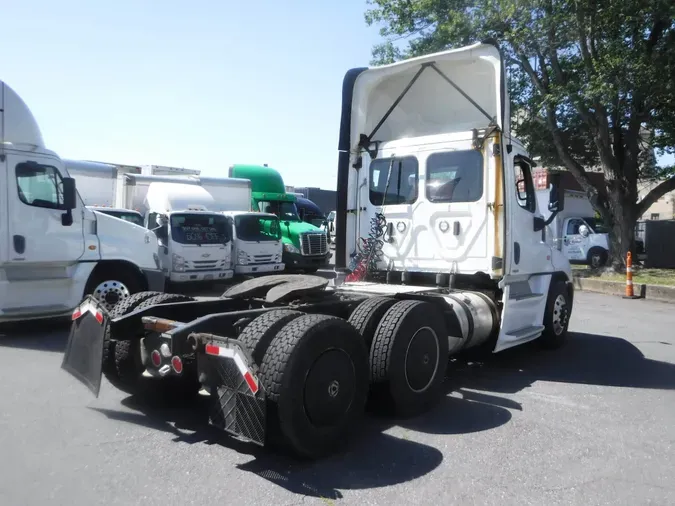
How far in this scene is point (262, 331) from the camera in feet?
13.2

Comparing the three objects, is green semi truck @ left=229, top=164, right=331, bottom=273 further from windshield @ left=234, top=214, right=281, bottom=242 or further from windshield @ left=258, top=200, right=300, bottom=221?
windshield @ left=234, top=214, right=281, bottom=242

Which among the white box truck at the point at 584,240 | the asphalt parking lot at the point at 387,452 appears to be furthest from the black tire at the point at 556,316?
the white box truck at the point at 584,240

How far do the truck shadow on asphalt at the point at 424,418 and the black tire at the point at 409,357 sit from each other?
18 centimetres

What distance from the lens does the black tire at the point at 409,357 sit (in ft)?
15.6

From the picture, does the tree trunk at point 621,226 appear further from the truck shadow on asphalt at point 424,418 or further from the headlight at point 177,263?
the headlight at point 177,263

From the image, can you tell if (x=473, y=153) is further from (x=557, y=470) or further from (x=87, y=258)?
(x=87, y=258)

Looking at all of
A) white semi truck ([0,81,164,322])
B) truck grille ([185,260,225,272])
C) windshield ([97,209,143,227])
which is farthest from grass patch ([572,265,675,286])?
white semi truck ([0,81,164,322])

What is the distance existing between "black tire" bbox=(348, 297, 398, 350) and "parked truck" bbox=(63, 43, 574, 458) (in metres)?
0.01

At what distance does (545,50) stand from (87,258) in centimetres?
1365

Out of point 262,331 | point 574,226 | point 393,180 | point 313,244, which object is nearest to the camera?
point 262,331

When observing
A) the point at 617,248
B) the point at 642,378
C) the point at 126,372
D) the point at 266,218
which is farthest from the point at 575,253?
the point at 126,372

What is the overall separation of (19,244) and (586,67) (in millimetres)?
14200

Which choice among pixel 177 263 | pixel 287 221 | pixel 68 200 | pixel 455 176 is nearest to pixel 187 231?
pixel 177 263

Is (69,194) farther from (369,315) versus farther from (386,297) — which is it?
(369,315)
